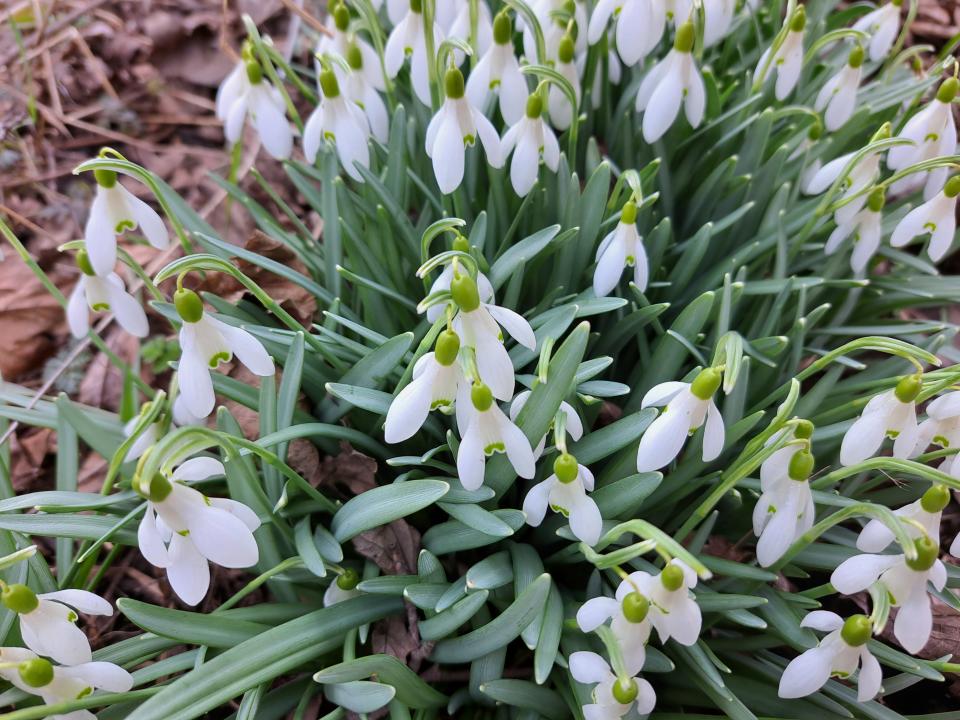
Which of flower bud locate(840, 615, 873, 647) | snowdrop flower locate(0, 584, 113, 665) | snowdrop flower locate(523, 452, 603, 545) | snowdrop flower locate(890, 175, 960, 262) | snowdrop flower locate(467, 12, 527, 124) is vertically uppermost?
snowdrop flower locate(467, 12, 527, 124)

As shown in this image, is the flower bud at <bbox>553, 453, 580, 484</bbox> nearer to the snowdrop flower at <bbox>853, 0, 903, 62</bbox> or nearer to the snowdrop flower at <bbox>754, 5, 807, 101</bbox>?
the snowdrop flower at <bbox>754, 5, 807, 101</bbox>

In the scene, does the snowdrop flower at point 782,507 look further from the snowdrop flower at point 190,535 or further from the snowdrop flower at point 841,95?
the snowdrop flower at point 841,95

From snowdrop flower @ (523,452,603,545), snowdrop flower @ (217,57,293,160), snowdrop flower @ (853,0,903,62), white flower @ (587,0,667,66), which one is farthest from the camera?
snowdrop flower @ (853,0,903,62)

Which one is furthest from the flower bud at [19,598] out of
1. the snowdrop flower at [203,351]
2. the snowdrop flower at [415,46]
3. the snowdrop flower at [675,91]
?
the snowdrop flower at [675,91]

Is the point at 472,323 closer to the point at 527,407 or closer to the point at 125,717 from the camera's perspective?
Answer: the point at 527,407

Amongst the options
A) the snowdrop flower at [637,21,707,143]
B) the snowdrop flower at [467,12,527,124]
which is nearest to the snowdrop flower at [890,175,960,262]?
the snowdrop flower at [637,21,707,143]

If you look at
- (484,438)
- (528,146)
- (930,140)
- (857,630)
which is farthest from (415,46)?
(857,630)

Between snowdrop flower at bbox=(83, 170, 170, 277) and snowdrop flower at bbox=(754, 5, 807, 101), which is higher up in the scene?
snowdrop flower at bbox=(754, 5, 807, 101)
